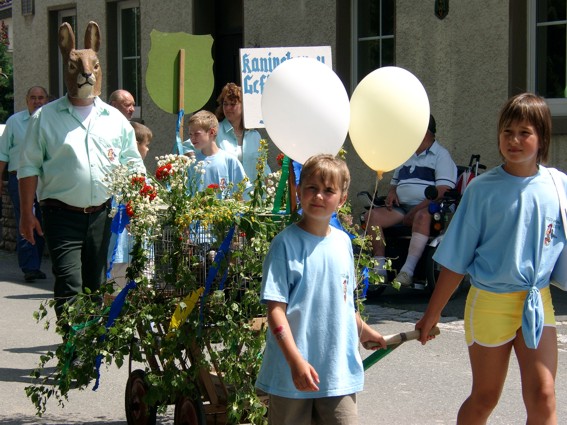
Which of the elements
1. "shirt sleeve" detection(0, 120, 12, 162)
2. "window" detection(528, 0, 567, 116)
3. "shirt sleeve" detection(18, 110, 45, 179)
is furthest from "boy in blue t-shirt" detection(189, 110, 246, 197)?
"window" detection(528, 0, 567, 116)

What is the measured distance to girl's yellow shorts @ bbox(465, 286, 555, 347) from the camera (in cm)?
446

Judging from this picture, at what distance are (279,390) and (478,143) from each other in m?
7.79

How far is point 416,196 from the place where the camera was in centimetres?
1024

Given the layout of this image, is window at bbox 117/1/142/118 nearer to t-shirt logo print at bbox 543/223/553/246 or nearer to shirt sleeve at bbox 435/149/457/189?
shirt sleeve at bbox 435/149/457/189

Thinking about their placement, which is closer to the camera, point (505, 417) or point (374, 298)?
point (505, 417)

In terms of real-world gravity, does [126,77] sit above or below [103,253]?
above

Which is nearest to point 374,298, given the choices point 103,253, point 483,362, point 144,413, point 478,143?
point 478,143

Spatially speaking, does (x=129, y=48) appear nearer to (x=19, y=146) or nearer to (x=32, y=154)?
(x=19, y=146)

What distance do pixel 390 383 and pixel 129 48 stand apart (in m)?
11.4

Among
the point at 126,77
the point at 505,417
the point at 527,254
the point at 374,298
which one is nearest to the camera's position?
the point at 527,254

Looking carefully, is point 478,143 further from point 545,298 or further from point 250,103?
point 545,298

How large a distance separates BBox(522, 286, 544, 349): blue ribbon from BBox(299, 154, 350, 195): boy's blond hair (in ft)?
2.97

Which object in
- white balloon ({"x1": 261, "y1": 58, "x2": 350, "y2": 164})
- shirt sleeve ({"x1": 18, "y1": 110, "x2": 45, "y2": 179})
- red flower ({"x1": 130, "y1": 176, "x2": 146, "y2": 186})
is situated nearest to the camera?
white balloon ({"x1": 261, "y1": 58, "x2": 350, "y2": 164})

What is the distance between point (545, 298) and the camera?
452 cm
